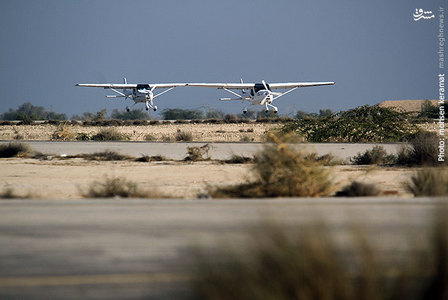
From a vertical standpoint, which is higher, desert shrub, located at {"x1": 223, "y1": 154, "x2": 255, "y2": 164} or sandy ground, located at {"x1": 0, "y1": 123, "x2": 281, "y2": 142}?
sandy ground, located at {"x1": 0, "y1": 123, "x2": 281, "y2": 142}

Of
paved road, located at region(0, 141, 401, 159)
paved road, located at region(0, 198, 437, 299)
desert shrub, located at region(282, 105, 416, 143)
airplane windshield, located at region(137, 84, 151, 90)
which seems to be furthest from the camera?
airplane windshield, located at region(137, 84, 151, 90)

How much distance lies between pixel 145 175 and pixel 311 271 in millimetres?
18127

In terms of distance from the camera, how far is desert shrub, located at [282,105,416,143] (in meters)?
39.7

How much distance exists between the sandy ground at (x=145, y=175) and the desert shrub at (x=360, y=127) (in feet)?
49.9

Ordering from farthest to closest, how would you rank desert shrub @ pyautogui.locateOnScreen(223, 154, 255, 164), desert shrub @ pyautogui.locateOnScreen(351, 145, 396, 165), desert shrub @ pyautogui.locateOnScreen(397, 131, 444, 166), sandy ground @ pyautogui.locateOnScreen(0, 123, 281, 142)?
sandy ground @ pyautogui.locateOnScreen(0, 123, 281, 142) < desert shrub @ pyautogui.locateOnScreen(351, 145, 396, 165) < desert shrub @ pyautogui.locateOnScreen(223, 154, 255, 164) < desert shrub @ pyautogui.locateOnScreen(397, 131, 444, 166)

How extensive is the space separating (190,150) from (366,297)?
2427cm

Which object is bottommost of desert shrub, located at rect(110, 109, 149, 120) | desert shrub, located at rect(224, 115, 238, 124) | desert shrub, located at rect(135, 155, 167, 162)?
desert shrub, located at rect(135, 155, 167, 162)

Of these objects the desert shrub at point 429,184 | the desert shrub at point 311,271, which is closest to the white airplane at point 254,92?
the desert shrub at point 429,184

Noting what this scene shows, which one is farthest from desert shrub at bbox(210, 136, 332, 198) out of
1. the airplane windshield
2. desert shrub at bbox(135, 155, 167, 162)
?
the airplane windshield

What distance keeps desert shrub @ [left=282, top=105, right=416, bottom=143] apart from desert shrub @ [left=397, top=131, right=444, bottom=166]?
41.5ft

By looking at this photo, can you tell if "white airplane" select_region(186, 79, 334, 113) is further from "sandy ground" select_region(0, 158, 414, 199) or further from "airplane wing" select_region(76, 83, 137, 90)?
"sandy ground" select_region(0, 158, 414, 199)

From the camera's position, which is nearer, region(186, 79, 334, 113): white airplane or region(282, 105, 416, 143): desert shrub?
region(282, 105, 416, 143): desert shrub

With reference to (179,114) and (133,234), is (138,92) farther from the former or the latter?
(133,234)

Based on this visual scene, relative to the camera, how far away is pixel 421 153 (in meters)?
25.2
